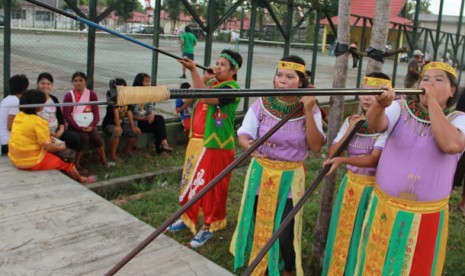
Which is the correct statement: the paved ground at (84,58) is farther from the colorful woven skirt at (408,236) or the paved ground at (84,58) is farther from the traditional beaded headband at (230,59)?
the colorful woven skirt at (408,236)

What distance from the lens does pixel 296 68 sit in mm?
2918

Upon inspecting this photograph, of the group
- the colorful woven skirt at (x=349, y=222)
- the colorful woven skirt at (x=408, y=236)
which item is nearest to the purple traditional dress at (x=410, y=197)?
the colorful woven skirt at (x=408, y=236)

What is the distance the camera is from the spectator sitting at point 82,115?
16.5 feet

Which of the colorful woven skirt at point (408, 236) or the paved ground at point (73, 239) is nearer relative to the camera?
the colorful woven skirt at point (408, 236)

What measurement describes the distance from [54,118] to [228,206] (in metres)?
1.95

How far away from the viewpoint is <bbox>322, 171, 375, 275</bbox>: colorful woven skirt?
2.87 m

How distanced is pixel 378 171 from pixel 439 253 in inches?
20.3

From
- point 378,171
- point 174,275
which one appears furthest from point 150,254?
point 378,171

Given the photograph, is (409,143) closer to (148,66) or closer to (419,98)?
(419,98)

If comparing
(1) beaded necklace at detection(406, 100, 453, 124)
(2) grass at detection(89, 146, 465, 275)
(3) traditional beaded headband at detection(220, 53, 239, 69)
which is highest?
(3) traditional beaded headband at detection(220, 53, 239, 69)

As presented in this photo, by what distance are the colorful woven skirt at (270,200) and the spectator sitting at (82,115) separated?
8.65 feet

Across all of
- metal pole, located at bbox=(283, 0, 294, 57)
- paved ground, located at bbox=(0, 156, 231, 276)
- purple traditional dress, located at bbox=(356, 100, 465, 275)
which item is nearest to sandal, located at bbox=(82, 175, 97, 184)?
paved ground, located at bbox=(0, 156, 231, 276)

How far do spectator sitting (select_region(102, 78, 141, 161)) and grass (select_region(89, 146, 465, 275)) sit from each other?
20cm

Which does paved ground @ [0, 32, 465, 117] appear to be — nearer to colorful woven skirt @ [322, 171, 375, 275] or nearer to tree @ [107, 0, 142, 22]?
tree @ [107, 0, 142, 22]
